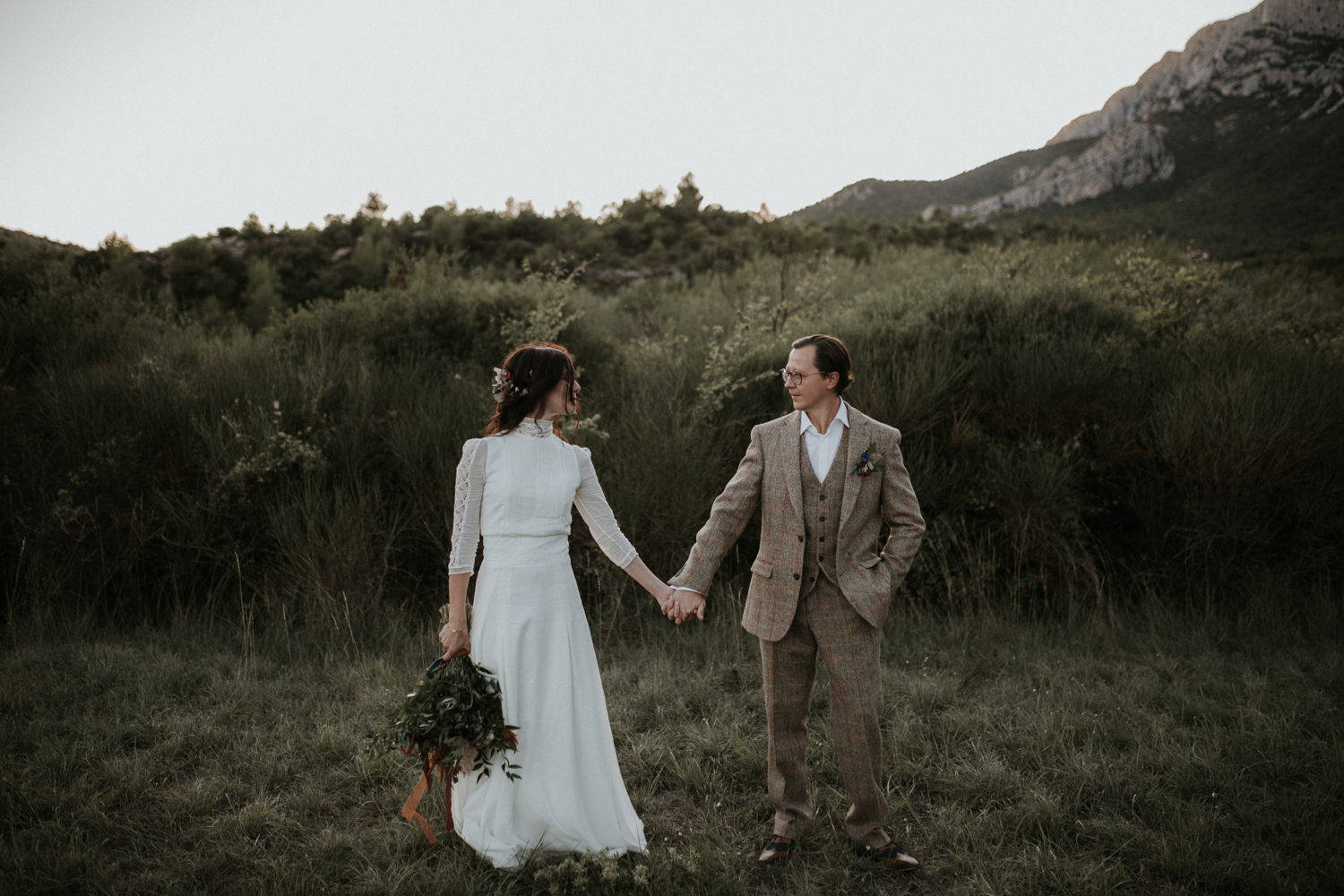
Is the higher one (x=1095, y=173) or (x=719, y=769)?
(x=1095, y=173)

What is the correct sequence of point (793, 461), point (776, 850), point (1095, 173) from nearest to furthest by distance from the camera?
1. point (793, 461)
2. point (776, 850)
3. point (1095, 173)

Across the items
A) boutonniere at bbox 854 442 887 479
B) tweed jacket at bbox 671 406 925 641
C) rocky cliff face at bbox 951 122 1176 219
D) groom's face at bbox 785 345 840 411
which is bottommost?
tweed jacket at bbox 671 406 925 641

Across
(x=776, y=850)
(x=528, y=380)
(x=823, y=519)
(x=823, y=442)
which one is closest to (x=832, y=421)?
(x=823, y=442)

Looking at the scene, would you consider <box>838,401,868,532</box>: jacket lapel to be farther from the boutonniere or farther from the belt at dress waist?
the belt at dress waist

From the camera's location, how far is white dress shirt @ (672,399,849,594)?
3070 millimetres

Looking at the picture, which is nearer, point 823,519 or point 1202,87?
point 823,519

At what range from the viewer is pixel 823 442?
309cm

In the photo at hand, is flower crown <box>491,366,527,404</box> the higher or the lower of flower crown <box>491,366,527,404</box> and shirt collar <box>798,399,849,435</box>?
the higher

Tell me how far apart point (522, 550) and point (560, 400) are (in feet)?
2.18

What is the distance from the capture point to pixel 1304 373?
768cm

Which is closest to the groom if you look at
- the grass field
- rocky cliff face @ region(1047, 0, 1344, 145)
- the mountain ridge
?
the grass field

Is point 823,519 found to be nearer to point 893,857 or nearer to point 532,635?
point 532,635

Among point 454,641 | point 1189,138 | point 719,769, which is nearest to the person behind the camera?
point 454,641

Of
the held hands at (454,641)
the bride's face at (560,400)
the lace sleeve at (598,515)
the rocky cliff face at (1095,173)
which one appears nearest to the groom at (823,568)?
the lace sleeve at (598,515)
